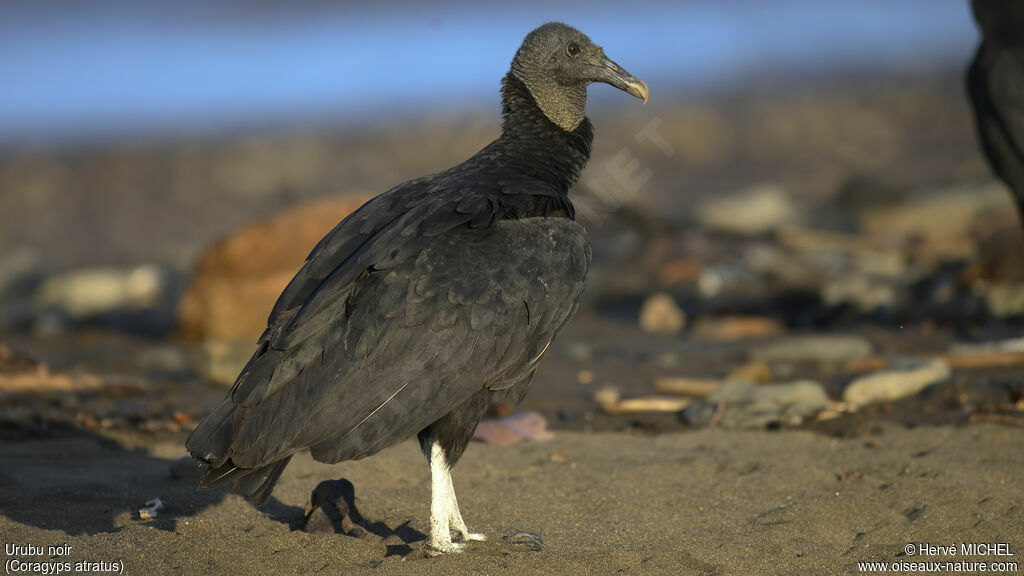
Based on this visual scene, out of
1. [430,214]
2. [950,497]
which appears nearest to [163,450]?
[430,214]

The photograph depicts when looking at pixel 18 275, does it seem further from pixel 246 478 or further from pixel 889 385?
pixel 246 478

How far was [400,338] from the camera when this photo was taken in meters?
4.02

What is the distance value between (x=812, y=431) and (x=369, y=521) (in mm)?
2717

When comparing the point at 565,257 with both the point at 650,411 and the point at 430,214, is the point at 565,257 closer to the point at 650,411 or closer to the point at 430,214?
the point at 430,214

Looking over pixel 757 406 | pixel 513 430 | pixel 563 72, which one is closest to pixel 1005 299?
pixel 757 406

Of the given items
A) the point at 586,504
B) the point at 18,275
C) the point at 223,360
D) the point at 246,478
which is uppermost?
the point at 18,275

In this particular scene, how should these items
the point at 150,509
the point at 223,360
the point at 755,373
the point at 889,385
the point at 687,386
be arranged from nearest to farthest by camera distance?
the point at 150,509 < the point at 889,385 < the point at 687,386 < the point at 755,373 < the point at 223,360

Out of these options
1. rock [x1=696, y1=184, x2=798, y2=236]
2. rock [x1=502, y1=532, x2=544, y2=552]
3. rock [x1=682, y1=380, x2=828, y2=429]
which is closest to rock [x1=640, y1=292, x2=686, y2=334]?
rock [x1=682, y1=380, x2=828, y2=429]

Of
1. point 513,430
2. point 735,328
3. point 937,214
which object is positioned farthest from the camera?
point 937,214

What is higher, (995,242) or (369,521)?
(995,242)

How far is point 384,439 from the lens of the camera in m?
3.96

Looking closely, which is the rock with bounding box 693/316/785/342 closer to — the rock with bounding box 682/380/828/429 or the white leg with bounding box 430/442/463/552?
the rock with bounding box 682/380/828/429

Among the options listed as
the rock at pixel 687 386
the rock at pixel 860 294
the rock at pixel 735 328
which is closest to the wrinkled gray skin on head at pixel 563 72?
the rock at pixel 687 386

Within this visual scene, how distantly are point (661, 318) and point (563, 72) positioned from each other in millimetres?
5796
